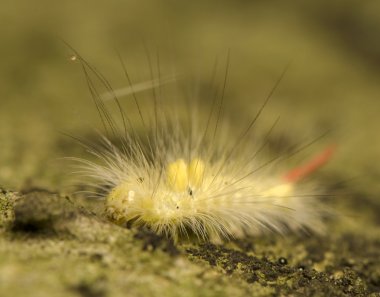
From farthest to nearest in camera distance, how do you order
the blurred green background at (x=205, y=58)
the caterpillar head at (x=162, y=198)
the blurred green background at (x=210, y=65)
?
the blurred green background at (x=205, y=58) < the blurred green background at (x=210, y=65) < the caterpillar head at (x=162, y=198)

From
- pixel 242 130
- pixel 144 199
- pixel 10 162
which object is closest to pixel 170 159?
pixel 144 199

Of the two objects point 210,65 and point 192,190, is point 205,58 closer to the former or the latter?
point 210,65

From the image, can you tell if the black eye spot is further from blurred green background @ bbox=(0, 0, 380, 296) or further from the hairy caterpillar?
blurred green background @ bbox=(0, 0, 380, 296)

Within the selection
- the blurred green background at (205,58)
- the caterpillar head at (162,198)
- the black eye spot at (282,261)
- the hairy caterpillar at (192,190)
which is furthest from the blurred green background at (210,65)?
the black eye spot at (282,261)

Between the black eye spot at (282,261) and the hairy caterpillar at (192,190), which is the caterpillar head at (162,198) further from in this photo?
the black eye spot at (282,261)

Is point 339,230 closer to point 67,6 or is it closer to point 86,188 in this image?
point 86,188

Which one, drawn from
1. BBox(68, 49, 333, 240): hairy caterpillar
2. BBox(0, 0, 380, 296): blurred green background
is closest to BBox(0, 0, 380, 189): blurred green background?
BBox(0, 0, 380, 296): blurred green background
